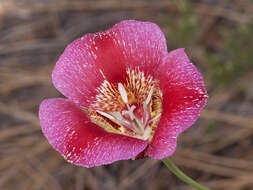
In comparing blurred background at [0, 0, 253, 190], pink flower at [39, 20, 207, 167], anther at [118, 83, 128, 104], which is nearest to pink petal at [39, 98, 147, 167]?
pink flower at [39, 20, 207, 167]

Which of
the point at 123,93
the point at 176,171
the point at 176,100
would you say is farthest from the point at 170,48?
the point at 176,171

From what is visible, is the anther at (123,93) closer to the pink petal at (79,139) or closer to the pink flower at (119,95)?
the pink flower at (119,95)

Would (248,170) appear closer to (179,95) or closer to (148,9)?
(179,95)

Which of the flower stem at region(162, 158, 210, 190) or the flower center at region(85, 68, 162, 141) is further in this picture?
the flower center at region(85, 68, 162, 141)

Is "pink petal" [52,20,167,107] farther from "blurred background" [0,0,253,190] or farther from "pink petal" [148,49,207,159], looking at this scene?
"blurred background" [0,0,253,190]

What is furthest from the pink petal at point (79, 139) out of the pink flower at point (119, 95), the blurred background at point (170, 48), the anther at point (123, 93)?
the blurred background at point (170, 48)

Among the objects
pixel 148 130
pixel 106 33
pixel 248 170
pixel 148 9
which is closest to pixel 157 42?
pixel 106 33

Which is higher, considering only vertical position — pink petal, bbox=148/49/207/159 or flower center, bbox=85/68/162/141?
pink petal, bbox=148/49/207/159
